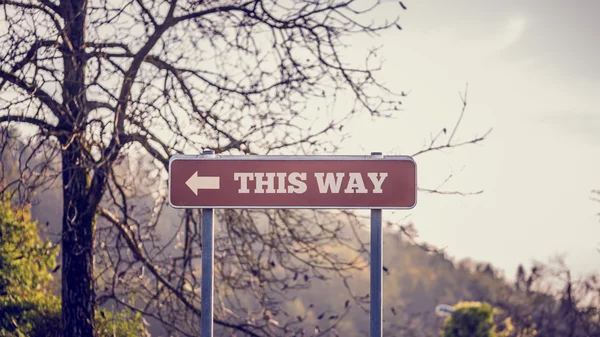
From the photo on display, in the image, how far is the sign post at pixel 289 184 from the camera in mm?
4402

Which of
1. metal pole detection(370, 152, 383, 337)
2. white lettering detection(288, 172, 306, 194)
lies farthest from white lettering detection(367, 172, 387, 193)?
white lettering detection(288, 172, 306, 194)

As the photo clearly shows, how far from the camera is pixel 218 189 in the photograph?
4449mm

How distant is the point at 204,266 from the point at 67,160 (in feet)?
12.4

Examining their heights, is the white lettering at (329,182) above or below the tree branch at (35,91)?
below

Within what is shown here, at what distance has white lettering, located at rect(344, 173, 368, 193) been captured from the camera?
442 cm

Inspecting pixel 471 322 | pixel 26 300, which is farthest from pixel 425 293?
pixel 26 300

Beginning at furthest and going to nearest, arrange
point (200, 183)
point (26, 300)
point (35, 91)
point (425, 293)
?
point (425, 293) → point (26, 300) → point (35, 91) → point (200, 183)

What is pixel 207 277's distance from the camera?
4.37m

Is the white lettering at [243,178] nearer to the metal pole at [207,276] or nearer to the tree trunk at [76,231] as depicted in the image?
the metal pole at [207,276]

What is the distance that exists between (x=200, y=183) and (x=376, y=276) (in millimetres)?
1127

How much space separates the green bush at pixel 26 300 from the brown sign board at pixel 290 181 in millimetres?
4047

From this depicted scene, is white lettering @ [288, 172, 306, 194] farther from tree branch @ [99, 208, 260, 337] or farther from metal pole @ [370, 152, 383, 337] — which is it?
tree branch @ [99, 208, 260, 337]

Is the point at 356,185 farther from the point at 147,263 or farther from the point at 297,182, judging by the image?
the point at 147,263

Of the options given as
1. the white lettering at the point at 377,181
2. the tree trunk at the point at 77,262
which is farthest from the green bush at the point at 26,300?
the white lettering at the point at 377,181
